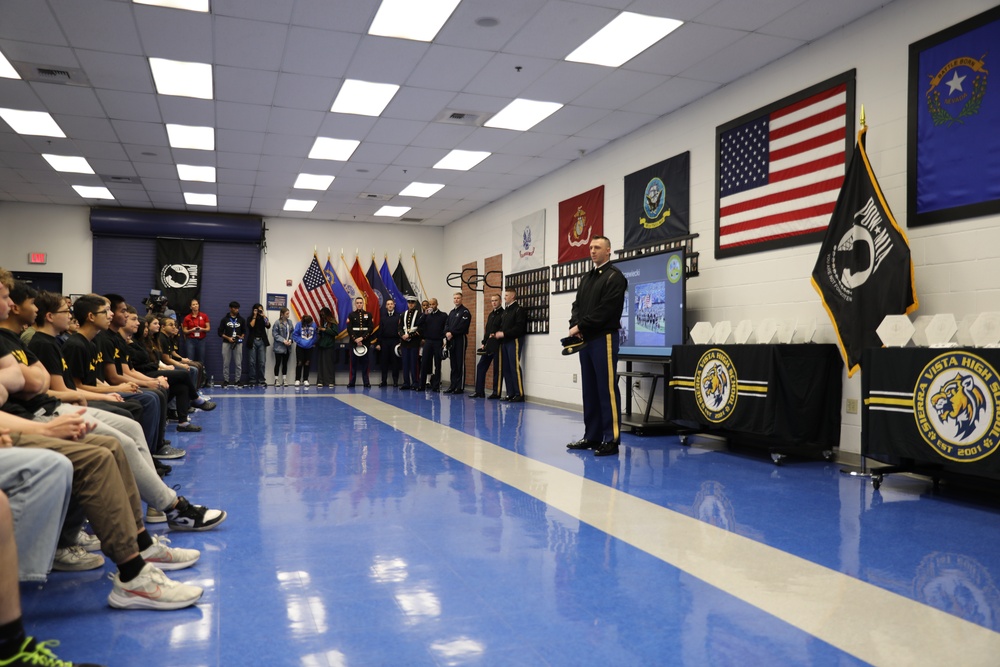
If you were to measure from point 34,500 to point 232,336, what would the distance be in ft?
37.4

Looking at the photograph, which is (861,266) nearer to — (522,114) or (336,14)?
(522,114)

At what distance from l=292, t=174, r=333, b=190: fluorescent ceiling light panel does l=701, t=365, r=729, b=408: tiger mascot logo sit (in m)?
6.66

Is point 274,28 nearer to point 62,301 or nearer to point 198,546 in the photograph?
point 62,301

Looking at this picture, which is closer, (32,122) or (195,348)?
(32,122)

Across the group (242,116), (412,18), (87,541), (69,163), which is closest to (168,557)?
(87,541)

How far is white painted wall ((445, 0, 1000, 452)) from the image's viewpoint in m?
4.41

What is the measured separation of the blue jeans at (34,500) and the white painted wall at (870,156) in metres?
4.65

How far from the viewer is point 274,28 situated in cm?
545

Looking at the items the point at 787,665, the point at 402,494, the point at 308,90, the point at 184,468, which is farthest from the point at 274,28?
the point at 787,665

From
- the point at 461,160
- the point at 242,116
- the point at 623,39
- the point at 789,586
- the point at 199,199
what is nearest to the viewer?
the point at 789,586

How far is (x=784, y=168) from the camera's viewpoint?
5.78 meters

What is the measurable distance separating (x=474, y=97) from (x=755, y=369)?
3750mm

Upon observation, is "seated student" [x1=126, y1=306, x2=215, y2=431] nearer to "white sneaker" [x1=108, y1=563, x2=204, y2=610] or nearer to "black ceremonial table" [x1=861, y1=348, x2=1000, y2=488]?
"white sneaker" [x1=108, y1=563, x2=204, y2=610]

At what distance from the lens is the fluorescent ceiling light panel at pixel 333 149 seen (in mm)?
8516
